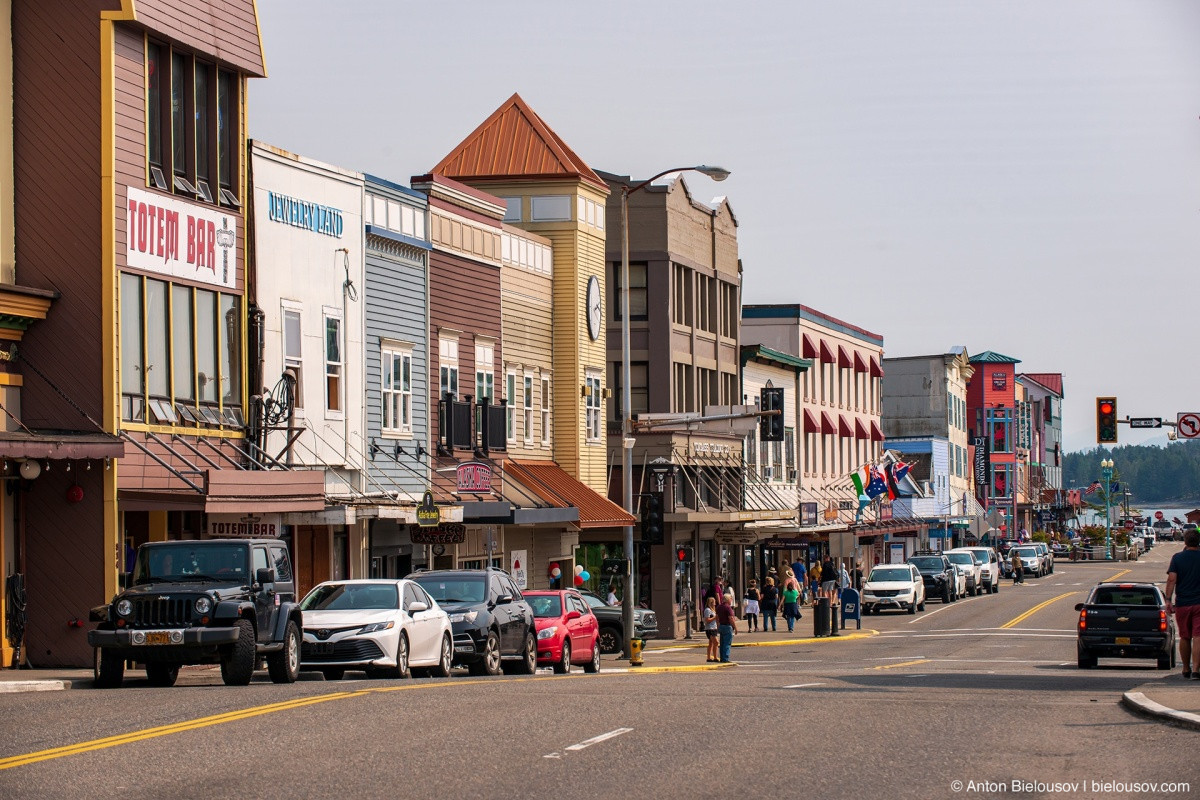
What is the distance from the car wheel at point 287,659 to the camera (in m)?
21.7

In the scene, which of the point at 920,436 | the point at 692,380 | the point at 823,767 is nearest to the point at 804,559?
the point at 692,380

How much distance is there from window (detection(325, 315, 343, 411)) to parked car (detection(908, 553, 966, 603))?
36.4 meters

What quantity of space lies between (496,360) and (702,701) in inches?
943

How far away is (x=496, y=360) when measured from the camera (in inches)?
1617

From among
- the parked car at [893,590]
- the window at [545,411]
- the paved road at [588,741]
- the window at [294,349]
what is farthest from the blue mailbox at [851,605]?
the paved road at [588,741]

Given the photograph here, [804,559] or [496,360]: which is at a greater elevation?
[496,360]

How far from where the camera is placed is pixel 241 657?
2058 centimetres

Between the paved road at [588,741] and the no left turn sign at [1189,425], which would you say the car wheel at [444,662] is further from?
the no left turn sign at [1189,425]

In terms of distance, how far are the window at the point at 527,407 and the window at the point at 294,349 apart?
11.6 m

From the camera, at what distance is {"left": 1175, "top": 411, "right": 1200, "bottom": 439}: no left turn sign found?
48312 mm

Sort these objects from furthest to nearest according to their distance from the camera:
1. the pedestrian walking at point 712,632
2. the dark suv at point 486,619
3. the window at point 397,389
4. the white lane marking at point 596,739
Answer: the window at point 397,389 < the pedestrian walking at point 712,632 < the dark suv at point 486,619 < the white lane marking at point 596,739

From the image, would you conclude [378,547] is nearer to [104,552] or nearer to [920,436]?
[104,552]

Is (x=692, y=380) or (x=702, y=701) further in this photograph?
(x=692, y=380)

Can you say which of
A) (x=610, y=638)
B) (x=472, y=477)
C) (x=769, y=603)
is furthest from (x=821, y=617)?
(x=472, y=477)
